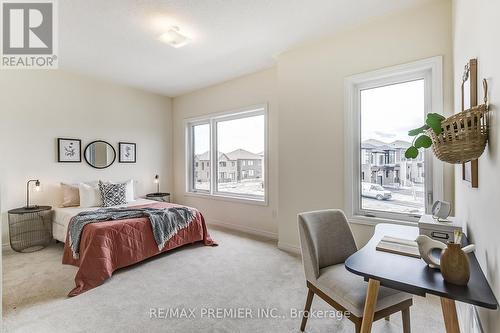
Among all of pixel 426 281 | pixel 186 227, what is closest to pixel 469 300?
pixel 426 281

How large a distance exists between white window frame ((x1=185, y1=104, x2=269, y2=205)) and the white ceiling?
27.5 inches

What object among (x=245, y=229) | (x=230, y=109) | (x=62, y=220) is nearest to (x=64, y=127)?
(x=62, y=220)

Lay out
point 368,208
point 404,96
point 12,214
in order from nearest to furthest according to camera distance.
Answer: point 404,96
point 368,208
point 12,214

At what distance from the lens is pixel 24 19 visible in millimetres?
2521

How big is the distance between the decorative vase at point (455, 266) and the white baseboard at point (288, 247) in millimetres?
2401

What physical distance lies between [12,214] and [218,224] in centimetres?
299

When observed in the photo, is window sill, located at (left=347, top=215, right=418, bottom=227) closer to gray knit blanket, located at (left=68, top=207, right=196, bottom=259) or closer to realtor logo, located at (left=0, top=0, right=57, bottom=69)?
gray knit blanket, located at (left=68, top=207, right=196, bottom=259)

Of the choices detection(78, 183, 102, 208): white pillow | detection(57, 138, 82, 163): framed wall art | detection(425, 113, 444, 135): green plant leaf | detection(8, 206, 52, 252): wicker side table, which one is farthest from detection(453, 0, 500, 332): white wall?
detection(57, 138, 82, 163): framed wall art

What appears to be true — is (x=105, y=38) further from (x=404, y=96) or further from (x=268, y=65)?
(x=404, y=96)

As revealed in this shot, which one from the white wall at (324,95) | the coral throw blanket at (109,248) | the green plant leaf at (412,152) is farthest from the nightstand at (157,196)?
the green plant leaf at (412,152)

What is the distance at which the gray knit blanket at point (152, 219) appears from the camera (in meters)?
Answer: 2.90

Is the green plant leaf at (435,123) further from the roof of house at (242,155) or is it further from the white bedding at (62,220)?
the white bedding at (62,220)

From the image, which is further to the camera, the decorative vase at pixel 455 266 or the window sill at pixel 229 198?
the window sill at pixel 229 198

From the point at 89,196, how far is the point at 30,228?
84cm
